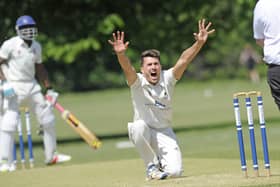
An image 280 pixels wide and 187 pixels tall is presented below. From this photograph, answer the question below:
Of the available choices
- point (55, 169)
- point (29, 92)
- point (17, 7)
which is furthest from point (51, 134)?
point (17, 7)

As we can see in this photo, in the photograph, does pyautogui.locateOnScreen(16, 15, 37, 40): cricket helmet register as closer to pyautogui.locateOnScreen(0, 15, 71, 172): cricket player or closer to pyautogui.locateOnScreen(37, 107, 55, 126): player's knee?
pyautogui.locateOnScreen(0, 15, 71, 172): cricket player

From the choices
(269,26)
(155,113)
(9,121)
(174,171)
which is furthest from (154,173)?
(9,121)

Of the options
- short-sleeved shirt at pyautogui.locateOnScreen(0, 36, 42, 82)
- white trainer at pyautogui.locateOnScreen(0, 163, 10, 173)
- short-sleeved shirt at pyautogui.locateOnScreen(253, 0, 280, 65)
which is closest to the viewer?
short-sleeved shirt at pyautogui.locateOnScreen(253, 0, 280, 65)

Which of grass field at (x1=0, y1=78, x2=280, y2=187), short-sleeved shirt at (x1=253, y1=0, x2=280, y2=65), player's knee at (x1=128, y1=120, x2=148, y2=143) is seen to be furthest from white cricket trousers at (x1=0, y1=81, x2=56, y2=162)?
short-sleeved shirt at (x1=253, y1=0, x2=280, y2=65)

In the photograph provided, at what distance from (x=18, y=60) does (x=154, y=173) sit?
4614 millimetres

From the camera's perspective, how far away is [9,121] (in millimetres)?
15461

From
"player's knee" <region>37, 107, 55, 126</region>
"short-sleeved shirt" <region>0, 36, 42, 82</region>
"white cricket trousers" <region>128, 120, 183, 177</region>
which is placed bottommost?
"player's knee" <region>37, 107, 55, 126</region>

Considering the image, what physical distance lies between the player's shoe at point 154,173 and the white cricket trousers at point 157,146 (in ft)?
0.43

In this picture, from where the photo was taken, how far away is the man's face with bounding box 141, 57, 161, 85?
38.7 ft

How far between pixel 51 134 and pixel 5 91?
1.12 m

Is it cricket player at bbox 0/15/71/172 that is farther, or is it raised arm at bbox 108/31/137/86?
cricket player at bbox 0/15/71/172

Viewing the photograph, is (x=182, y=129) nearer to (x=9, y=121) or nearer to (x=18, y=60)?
(x=18, y=60)

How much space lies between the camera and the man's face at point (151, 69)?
11789 mm

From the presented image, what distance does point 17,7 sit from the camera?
22.6 meters
